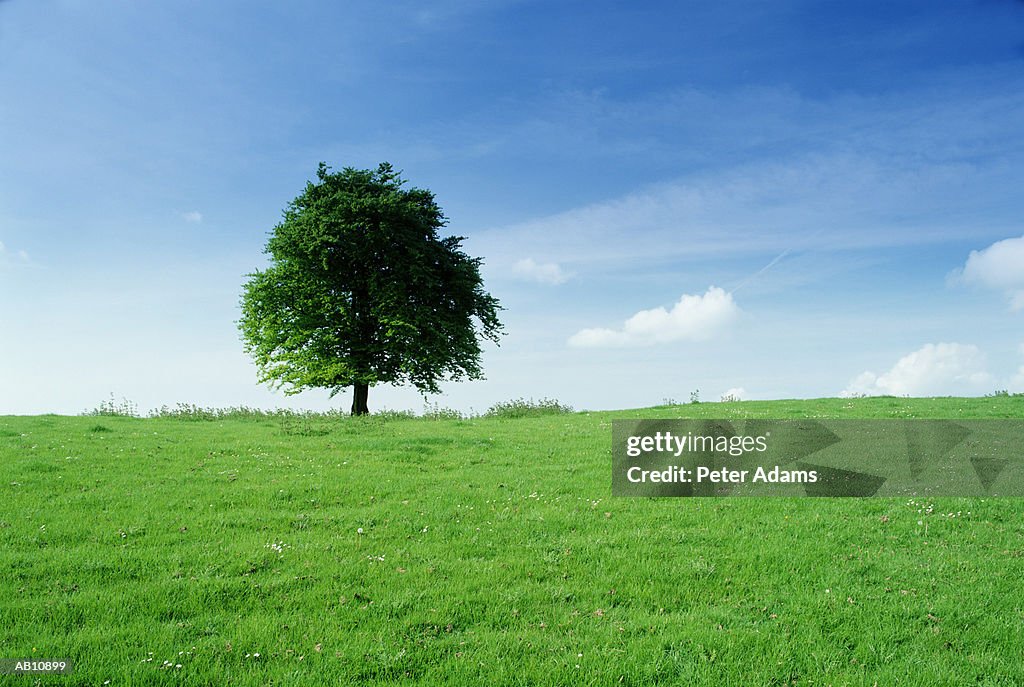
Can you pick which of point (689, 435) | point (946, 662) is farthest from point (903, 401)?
point (946, 662)

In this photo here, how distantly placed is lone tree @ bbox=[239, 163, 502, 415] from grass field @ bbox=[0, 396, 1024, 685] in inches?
857

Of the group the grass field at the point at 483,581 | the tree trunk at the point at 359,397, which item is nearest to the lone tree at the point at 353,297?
the tree trunk at the point at 359,397

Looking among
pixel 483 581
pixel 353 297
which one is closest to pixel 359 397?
pixel 353 297

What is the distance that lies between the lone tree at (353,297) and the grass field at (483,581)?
21756mm

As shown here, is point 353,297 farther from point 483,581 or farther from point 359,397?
point 483,581

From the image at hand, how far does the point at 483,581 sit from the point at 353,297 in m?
31.5

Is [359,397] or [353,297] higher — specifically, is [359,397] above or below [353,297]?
below

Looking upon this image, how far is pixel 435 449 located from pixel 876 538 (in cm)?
1113

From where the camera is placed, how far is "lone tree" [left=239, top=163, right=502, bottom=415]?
37.6 m

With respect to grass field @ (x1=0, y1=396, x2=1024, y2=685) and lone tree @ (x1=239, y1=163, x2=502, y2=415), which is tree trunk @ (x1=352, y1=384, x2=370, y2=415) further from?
grass field @ (x1=0, y1=396, x2=1024, y2=685)

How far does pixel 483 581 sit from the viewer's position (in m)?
9.84

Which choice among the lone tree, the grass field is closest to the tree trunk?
the lone tree

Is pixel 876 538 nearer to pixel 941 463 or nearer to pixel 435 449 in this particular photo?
pixel 941 463

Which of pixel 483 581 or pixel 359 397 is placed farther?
pixel 359 397
